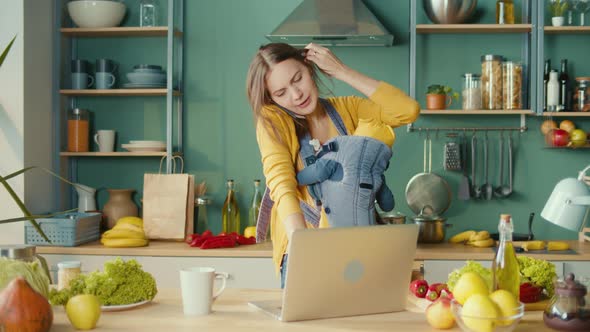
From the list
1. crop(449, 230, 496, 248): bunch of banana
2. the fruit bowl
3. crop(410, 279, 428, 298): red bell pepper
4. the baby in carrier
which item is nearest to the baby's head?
the baby in carrier

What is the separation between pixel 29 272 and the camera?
5.28 ft

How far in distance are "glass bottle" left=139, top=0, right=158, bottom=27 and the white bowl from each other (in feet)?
0.34

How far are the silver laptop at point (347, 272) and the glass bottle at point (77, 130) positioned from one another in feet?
8.16

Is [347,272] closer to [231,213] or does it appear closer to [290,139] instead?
[290,139]

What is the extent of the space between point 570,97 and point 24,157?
8.99ft

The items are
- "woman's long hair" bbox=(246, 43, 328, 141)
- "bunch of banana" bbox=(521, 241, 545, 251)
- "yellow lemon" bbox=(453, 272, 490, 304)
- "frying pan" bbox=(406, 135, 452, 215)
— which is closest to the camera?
"yellow lemon" bbox=(453, 272, 490, 304)

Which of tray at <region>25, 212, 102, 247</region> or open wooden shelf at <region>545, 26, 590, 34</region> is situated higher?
open wooden shelf at <region>545, 26, 590, 34</region>

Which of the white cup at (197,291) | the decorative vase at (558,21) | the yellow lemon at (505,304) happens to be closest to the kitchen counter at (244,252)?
the decorative vase at (558,21)

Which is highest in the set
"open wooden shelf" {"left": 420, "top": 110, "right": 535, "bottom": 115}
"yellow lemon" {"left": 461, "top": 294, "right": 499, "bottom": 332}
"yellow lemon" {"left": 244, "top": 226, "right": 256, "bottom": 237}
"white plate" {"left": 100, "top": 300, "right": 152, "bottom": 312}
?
"open wooden shelf" {"left": 420, "top": 110, "right": 535, "bottom": 115}

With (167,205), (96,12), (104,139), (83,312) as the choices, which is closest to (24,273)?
(83,312)

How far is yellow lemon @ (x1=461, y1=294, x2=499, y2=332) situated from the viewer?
4.71 ft

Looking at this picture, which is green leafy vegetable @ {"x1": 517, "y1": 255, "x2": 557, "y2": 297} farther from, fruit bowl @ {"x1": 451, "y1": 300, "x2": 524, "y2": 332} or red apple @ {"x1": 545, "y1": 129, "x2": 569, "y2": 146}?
red apple @ {"x1": 545, "y1": 129, "x2": 569, "y2": 146}

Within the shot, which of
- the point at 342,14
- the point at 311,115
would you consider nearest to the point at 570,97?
the point at 342,14

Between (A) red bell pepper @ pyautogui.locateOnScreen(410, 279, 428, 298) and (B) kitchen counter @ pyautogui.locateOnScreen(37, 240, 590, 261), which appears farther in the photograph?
(B) kitchen counter @ pyautogui.locateOnScreen(37, 240, 590, 261)
